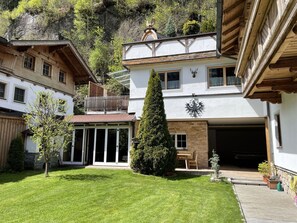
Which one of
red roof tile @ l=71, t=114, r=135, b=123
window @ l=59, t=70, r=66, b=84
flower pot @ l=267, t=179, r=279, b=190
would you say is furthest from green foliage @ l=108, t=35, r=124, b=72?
flower pot @ l=267, t=179, r=279, b=190

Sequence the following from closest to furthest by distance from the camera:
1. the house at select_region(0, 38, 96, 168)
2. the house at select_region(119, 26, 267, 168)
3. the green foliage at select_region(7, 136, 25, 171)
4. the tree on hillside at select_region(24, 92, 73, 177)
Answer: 1. the tree on hillside at select_region(24, 92, 73, 177)
2. the house at select_region(119, 26, 267, 168)
3. the green foliage at select_region(7, 136, 25, 171)
4. the house at select_region(0, 38, 96, 168)

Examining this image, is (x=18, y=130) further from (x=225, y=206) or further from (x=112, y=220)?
(x=225, y=206)

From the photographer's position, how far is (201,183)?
30.7 ft

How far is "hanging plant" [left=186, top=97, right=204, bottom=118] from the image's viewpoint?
1240 centimetres

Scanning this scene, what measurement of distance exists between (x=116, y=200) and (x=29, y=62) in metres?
13.3

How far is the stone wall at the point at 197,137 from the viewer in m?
12.5

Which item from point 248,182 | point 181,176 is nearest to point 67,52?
point 181,176

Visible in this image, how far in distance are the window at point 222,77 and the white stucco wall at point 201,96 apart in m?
0.24

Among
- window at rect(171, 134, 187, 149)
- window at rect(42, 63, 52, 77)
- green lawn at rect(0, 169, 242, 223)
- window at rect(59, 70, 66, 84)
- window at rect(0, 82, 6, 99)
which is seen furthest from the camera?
window at rect(59, 70, 66, 84)

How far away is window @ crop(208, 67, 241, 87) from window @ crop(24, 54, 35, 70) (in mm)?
12082

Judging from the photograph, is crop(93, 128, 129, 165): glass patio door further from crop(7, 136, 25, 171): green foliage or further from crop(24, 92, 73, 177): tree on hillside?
crop(7, 136, 25, 171): green foliage

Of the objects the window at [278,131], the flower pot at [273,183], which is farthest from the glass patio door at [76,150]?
the window at [278,131]

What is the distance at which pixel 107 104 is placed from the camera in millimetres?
17000

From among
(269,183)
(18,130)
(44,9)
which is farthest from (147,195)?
(44,9)
